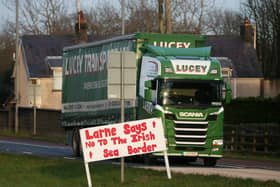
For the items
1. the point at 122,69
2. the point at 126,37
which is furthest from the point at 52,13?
the point at 122,69

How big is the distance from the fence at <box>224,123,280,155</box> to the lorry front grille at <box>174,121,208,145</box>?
8.69m

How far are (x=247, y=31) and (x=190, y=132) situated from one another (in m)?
37.1

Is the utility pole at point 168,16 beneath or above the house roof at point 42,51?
above

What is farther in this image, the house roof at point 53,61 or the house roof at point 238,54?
the house roof at point 53,61

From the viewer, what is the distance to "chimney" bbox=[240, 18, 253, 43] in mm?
58188

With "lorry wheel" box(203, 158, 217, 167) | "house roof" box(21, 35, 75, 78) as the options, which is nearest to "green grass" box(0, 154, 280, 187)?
"lorry wheel" box(203, 158, 217, 167)

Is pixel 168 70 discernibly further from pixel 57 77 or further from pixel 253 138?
pixel 57 77

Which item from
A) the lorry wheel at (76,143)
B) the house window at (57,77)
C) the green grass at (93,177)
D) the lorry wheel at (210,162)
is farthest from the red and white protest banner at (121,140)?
the house window at (57,77)

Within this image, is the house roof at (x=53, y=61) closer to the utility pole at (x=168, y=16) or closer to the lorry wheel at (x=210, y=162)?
the utility pole at (x=168, y=16)

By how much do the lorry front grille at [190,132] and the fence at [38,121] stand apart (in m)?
26.6

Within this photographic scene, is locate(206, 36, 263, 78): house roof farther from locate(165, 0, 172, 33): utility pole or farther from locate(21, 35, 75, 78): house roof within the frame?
locate(165, 0, 172, 33): utility pole

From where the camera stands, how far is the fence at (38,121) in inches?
1989

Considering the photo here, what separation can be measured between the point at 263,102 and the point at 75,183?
18344 mm

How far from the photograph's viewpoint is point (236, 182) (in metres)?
16.8
